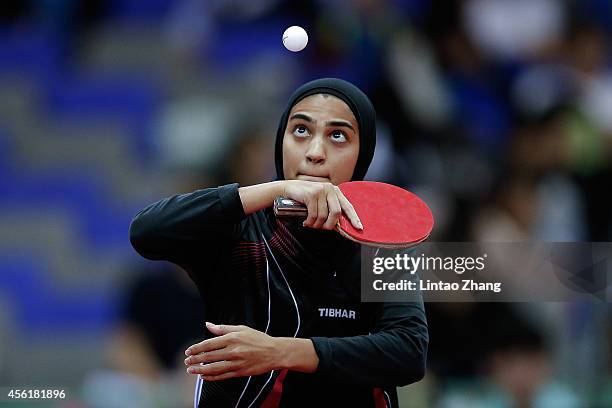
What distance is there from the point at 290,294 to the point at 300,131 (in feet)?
1.75

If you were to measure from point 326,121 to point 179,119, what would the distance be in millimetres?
2969

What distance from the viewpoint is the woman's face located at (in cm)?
258

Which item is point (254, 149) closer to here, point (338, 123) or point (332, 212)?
point (338, 123)

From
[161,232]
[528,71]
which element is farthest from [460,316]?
[161,232]

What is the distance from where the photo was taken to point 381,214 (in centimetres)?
232

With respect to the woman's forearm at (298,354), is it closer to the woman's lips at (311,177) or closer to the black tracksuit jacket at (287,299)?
the black tracksuit jacket at (287,299)

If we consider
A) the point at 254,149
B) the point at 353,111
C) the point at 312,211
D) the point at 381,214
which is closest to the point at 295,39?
the point at 353,111

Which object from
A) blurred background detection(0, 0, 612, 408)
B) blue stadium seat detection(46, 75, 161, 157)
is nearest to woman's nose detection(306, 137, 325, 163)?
blurred background detection(0, 0, 612, 408)

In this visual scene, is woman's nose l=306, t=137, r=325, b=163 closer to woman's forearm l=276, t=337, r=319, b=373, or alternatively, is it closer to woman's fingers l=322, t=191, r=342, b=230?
woman's fingers l=322, t=191, r=342, b=230

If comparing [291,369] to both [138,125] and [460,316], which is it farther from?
[138,125]

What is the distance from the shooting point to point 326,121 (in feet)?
8.57

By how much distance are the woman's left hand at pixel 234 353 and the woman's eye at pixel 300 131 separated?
0.70 m

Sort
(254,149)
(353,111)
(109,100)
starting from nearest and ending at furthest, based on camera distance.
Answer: (353,111) < (254,149) < (109,100)

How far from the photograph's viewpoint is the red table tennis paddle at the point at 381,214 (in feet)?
7.16
